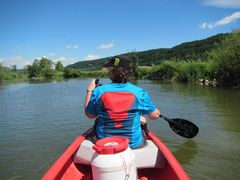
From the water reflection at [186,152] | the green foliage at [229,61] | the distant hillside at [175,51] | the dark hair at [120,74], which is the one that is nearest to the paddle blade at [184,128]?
the water reflection at [186,152]

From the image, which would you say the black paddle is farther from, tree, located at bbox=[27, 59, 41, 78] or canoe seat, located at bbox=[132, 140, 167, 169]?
tree, located at bbox=[27, 59, 41, 78]

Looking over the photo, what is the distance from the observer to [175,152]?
19.7 feet

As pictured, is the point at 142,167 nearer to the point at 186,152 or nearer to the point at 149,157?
the point at 149,157

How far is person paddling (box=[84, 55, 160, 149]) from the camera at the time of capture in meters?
3.28

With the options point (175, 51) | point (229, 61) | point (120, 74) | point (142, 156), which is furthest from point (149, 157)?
point (175, 51)

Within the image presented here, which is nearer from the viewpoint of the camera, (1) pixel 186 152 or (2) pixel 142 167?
(2) pixel 142 167

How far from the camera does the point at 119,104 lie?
327 centimetres

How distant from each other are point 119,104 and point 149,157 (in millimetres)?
824

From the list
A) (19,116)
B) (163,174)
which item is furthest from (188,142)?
(19,116)

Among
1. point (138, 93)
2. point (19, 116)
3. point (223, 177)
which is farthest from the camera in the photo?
point (19, 116)

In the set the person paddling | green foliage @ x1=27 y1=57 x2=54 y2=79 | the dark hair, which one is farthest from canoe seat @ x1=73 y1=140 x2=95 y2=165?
green foliage @ x1=27 y1=57 x2=54 y2=79

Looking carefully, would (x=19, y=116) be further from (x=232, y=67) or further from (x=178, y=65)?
(x=178, y=65)

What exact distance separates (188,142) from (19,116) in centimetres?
698

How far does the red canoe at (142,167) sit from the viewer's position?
3.28 m
